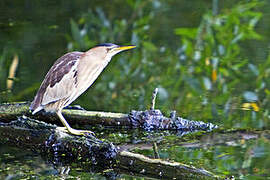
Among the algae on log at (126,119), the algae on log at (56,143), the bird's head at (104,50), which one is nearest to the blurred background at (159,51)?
the algae on log at (126,119)

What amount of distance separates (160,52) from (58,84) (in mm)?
2630

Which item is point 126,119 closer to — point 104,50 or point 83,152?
point 104,50

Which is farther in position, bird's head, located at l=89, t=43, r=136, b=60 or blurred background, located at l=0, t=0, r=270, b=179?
blurred background, located at l=0, t=0, r=270, b=179

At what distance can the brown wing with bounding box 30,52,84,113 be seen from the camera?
4.02m

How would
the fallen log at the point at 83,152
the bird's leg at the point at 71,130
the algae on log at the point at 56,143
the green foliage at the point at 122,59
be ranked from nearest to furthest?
1. the fallen log at the point at 83,152
2. the algae on log at the point at 56,143
3. the bird's leg at the point at 71,130
4. the green foliage at the point at 122,59

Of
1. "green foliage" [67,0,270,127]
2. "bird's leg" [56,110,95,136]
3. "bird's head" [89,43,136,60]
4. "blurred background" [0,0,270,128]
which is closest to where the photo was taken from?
"bird's leg" [56,110,95,136]

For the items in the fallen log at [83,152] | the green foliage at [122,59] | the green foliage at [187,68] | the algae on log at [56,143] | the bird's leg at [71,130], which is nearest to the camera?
the fallen log at [83,152]

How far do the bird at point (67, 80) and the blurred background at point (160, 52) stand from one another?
0.77 meters

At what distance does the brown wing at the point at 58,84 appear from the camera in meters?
4.02

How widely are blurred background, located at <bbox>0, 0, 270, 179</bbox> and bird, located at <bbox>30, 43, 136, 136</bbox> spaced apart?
2.52 ft

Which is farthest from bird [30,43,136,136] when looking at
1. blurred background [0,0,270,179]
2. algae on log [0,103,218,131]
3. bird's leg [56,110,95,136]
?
blurred background [0,0,270,179]

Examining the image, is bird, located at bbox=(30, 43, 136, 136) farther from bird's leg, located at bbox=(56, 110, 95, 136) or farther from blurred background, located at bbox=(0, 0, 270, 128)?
blurred background, located at bbox=(0, 0, 270, 128)

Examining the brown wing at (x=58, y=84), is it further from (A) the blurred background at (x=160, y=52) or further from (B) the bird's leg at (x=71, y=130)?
(A) the blurred background at (x=160, y=52)

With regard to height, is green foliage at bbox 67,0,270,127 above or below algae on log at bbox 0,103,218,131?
above
